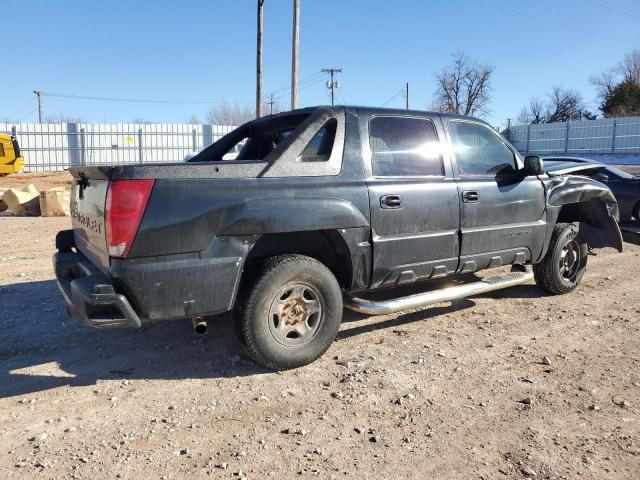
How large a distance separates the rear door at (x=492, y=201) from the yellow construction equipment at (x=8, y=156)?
2190 cm

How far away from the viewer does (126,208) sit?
3.23 meters

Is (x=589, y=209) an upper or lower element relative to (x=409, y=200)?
lower

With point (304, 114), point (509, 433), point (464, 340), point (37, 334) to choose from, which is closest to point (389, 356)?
point (464, 340)

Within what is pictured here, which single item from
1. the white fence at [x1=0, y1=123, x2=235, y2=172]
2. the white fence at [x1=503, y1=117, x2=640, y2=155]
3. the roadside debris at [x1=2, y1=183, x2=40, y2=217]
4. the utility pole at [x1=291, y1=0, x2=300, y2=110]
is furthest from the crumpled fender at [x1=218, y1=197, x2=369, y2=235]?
the white fence at [x1=503, y1=117, x2=640, y2=155]

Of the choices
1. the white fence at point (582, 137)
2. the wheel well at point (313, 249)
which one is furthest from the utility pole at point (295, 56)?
the white fence at point (582, 137)

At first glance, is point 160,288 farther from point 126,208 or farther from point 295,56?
point 295,56

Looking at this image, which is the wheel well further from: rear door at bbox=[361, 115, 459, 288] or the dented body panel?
rear door at bbox=[361, 115, 459, 288]

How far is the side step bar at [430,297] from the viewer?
4.18 m

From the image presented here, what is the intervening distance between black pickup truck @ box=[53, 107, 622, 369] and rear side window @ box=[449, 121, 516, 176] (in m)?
0.01

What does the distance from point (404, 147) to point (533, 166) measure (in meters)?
1.49

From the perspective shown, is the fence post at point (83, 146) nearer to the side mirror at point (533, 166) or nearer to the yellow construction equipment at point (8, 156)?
the yellow construction equipment at point (8, 156)

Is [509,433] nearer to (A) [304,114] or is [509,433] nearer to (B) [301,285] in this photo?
(B) [301,285]

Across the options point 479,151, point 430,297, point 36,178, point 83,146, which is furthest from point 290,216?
point 83,146

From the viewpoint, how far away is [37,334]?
4566 mm
